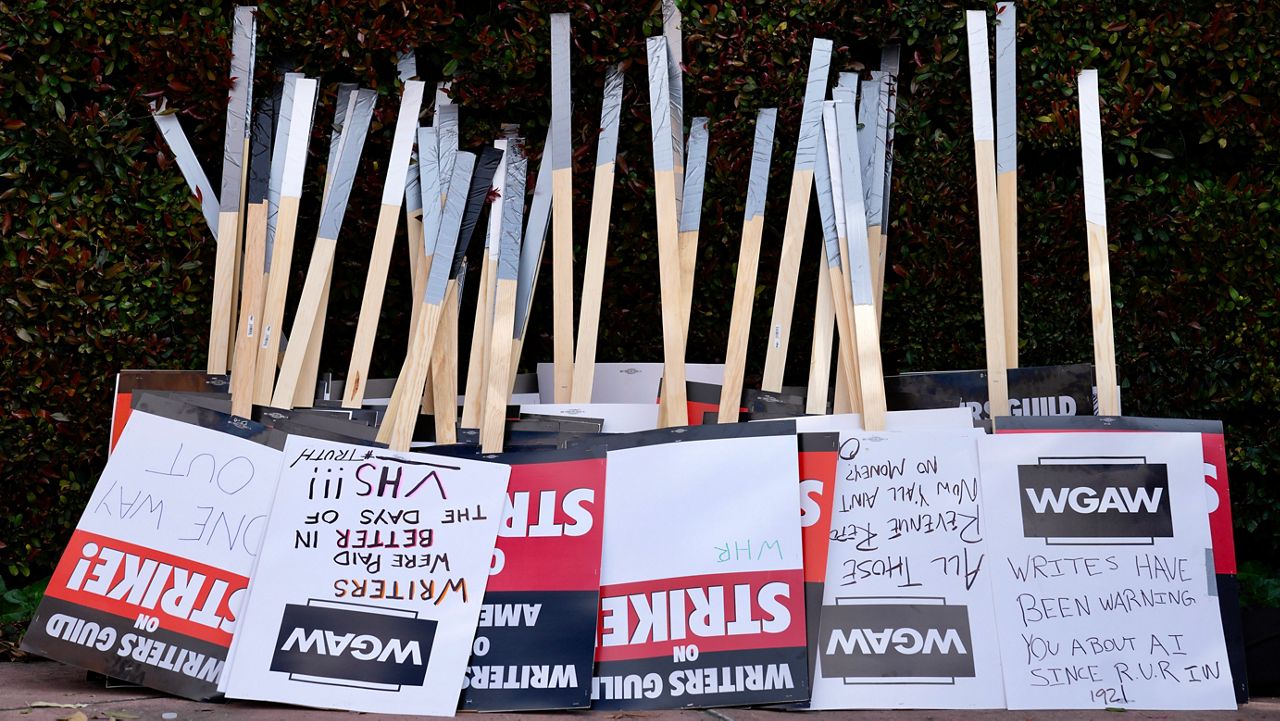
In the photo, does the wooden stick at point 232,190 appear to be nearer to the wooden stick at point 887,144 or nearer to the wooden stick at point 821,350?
the wooden stick at point 821,350

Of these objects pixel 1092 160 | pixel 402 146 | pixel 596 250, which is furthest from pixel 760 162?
pixel 402 146

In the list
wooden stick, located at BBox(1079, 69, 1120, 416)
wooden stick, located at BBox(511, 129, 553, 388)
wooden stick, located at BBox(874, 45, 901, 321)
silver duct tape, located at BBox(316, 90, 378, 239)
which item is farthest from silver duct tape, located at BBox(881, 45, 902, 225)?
silver duct tape, located at BBox(316, 90, 378, 239)

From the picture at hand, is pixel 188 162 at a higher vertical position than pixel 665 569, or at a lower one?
higher

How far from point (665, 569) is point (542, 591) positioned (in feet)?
1.15

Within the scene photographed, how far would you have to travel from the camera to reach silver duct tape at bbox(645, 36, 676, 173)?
11.3 feet

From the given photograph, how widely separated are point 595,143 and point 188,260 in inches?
59.4

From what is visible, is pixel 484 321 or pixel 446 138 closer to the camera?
pixel 484 321

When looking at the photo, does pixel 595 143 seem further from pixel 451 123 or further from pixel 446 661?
pixel 446 661

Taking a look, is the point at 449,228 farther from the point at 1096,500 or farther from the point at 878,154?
the point at 1096,500

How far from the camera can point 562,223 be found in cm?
351

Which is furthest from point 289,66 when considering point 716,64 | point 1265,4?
point 1265,4

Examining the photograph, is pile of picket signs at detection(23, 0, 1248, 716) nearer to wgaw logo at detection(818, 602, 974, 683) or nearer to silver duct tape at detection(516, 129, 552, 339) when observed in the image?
wgaw logo at detection(818, 602, 974, 683)

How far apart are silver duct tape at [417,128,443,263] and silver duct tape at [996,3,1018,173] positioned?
1.87 meters

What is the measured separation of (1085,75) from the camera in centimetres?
337
